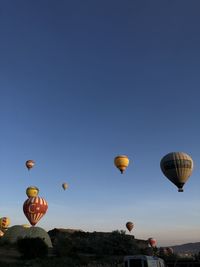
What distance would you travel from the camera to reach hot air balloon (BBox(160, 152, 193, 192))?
2052 inches

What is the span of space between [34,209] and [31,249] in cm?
1954

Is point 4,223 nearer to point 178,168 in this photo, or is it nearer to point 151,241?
point 151,241

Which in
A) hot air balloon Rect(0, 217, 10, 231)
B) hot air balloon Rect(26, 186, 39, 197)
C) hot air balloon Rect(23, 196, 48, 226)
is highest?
hot air balloon Rect(26, 186, 39, 197)

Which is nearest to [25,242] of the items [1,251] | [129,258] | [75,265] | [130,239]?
[1,251]

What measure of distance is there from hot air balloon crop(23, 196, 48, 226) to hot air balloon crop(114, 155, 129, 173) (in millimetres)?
13832

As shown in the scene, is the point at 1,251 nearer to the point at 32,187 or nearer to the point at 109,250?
the point at 109,250

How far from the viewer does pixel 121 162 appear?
218ft

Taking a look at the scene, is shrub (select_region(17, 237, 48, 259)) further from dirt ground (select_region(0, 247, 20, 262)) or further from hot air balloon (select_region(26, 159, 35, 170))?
hot air balloon (select_region(26, 159, 35, 170))

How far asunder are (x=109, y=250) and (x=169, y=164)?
45.5 ft

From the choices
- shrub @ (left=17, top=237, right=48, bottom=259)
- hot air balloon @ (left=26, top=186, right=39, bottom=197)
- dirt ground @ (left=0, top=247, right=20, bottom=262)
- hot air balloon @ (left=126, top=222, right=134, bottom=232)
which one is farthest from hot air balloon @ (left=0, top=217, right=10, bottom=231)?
shrub @ (left=17, top=237, right=48, bottom=259)

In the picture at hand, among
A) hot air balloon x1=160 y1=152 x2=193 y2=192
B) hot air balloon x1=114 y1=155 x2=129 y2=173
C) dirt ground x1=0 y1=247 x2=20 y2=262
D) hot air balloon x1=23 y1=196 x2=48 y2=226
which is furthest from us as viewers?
hot air balloon x1=114 y1=155 x2=129 y2=173

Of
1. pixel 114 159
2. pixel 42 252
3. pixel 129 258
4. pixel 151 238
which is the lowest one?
pixel 129 258

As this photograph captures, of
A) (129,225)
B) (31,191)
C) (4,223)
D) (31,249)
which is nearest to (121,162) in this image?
(129,225)

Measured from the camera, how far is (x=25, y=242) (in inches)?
1677
